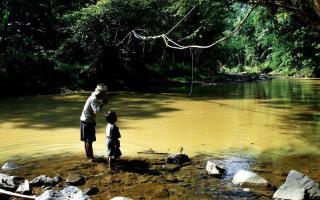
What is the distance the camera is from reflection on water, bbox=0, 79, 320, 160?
9.67 meters

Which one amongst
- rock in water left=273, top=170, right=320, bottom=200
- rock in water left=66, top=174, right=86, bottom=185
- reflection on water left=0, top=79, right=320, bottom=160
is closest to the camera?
rock in water left=273, top=170, right=320, bottom=200

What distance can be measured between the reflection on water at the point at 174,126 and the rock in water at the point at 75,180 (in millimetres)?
2230

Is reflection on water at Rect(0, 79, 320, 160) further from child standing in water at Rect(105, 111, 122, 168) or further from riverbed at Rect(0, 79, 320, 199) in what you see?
child standing in water at Rect(105, 111, 122, 168)

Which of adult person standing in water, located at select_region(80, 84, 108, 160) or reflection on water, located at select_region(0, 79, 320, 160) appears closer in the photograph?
adult person standing in water, located at select_region(80, 84, 108, 160)

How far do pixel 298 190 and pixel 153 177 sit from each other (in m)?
2.44

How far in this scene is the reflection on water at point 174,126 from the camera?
9672 millimetres

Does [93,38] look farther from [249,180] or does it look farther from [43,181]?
[249,180]

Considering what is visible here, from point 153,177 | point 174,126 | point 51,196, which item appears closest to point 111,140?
point 153,177

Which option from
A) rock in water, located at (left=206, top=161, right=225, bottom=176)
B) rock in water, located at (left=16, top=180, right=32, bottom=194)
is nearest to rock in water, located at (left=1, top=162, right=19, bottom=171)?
rock in water, located at (left=16, top=180, right=32, bottom=194)

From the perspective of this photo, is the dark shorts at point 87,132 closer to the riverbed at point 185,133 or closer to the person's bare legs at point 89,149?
the person's bare legs at point 89,149

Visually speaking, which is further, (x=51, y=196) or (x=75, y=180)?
(x=75, y=180)

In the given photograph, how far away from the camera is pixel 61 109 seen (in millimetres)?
16328

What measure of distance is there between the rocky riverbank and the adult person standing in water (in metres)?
0.41

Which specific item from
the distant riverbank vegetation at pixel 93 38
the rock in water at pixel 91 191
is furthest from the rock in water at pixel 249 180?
the distant riverbank vegetation at pixel 93 38
